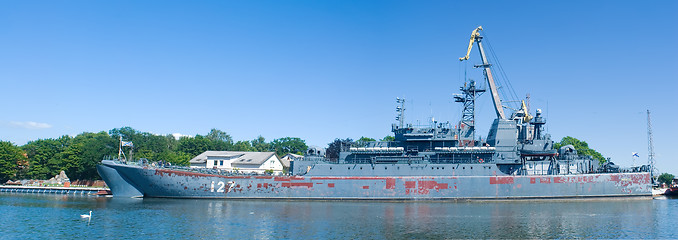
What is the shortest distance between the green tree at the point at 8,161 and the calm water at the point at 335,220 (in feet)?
108

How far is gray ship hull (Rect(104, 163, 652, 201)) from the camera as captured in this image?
41.5m

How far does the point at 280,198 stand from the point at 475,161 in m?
19.5

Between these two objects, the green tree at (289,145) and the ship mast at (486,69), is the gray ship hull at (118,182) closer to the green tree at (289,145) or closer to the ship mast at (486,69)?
the ship mast at (486,69)

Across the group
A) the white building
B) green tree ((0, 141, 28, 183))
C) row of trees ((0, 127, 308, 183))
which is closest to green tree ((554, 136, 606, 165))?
the white building

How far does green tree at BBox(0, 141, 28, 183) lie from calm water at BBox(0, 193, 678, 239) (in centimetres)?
3301

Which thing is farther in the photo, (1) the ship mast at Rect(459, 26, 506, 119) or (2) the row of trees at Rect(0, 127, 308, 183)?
(2) the row of trees at Rect(0, 127, 308, 183)

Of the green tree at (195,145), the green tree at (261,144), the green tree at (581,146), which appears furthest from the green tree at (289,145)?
the green tree at (581,146)

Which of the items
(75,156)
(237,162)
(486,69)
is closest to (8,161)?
(75,156)

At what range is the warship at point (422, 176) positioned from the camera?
1636 inches

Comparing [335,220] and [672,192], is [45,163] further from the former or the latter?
[672,192]

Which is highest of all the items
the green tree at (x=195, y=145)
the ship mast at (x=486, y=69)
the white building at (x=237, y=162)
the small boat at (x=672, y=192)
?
the ship mast at (x=486, y=69)

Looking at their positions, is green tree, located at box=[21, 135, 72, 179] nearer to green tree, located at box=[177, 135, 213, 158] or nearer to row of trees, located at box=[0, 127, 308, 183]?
row of trees, located at box=[0, 127, 308, 183]

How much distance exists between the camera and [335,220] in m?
29.0

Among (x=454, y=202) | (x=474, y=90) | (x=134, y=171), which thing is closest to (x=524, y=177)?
(x=454, y=202)
